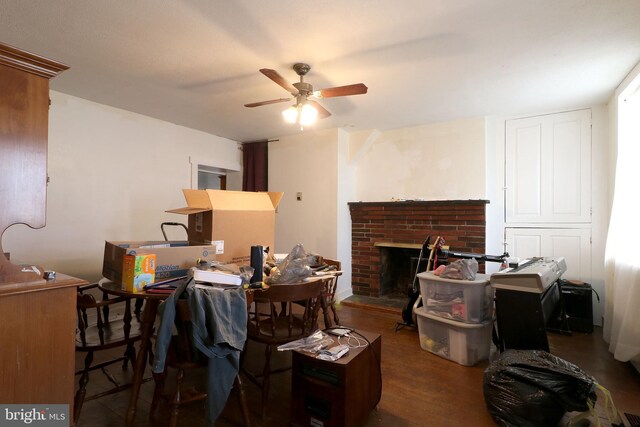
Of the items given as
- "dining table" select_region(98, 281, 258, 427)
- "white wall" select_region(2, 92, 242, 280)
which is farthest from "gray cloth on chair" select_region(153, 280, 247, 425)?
"white wall" select_region(2, 92, 242, 280)

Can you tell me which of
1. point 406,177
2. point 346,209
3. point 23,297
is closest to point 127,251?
point 23,297

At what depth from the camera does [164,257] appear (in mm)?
1944

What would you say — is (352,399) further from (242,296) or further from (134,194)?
(134,194)

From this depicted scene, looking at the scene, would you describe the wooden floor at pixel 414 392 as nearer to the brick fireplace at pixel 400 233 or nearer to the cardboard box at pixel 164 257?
the cardboard box at pixel 164 257

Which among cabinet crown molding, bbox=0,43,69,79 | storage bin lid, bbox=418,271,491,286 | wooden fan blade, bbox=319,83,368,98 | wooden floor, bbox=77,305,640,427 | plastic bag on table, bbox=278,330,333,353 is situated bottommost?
wooden floor, bbox=77,305,640,427

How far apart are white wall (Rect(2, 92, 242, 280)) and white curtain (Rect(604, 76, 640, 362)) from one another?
4690 mm

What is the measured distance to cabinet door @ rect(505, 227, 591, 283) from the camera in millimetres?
3504

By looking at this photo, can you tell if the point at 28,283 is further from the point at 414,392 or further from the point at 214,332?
the point at 414,392

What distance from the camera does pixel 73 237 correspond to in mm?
3320

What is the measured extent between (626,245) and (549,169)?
137cm

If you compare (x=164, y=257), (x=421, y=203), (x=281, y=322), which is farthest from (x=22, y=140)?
(x=421, y=203)

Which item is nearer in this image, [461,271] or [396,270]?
[461,271]

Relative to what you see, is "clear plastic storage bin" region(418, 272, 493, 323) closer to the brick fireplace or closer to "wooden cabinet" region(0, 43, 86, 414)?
the brick fireplace

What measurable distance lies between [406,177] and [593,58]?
225cm
